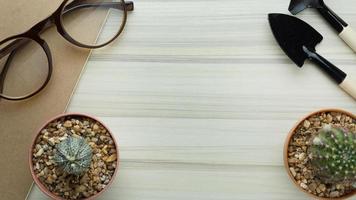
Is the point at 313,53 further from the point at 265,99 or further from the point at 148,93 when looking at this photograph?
the point at 148,93

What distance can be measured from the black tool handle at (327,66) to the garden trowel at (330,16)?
45mm

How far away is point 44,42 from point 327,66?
1.35 feet

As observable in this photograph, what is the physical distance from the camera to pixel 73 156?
0.59 metres

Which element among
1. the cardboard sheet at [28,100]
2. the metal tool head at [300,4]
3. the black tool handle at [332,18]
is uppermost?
the metal tool head at [300,4]

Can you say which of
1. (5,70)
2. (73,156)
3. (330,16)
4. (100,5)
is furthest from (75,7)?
(330,16)

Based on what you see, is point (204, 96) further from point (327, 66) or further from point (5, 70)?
point (5, 70)

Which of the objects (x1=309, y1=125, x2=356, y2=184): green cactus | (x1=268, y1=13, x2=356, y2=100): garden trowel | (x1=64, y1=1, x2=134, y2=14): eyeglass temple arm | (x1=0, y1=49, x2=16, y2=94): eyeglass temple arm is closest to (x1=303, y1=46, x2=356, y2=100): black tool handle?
(x1=268, y1=13, x2=356, y2=100): garden trowel

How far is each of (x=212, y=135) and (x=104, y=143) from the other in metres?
0.15

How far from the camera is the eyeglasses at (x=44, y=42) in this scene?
0.70 m

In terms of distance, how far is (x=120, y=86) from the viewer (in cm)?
71

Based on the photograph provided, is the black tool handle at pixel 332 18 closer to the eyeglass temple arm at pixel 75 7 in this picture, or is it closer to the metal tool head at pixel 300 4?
the metal tool head at pixel 300 4

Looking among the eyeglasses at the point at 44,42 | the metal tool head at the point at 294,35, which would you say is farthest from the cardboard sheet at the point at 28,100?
the metal tool head at the point at 294,35

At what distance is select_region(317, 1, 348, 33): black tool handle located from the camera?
0.71 m

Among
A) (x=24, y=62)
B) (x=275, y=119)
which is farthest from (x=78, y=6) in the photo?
(x=275, y=119)
